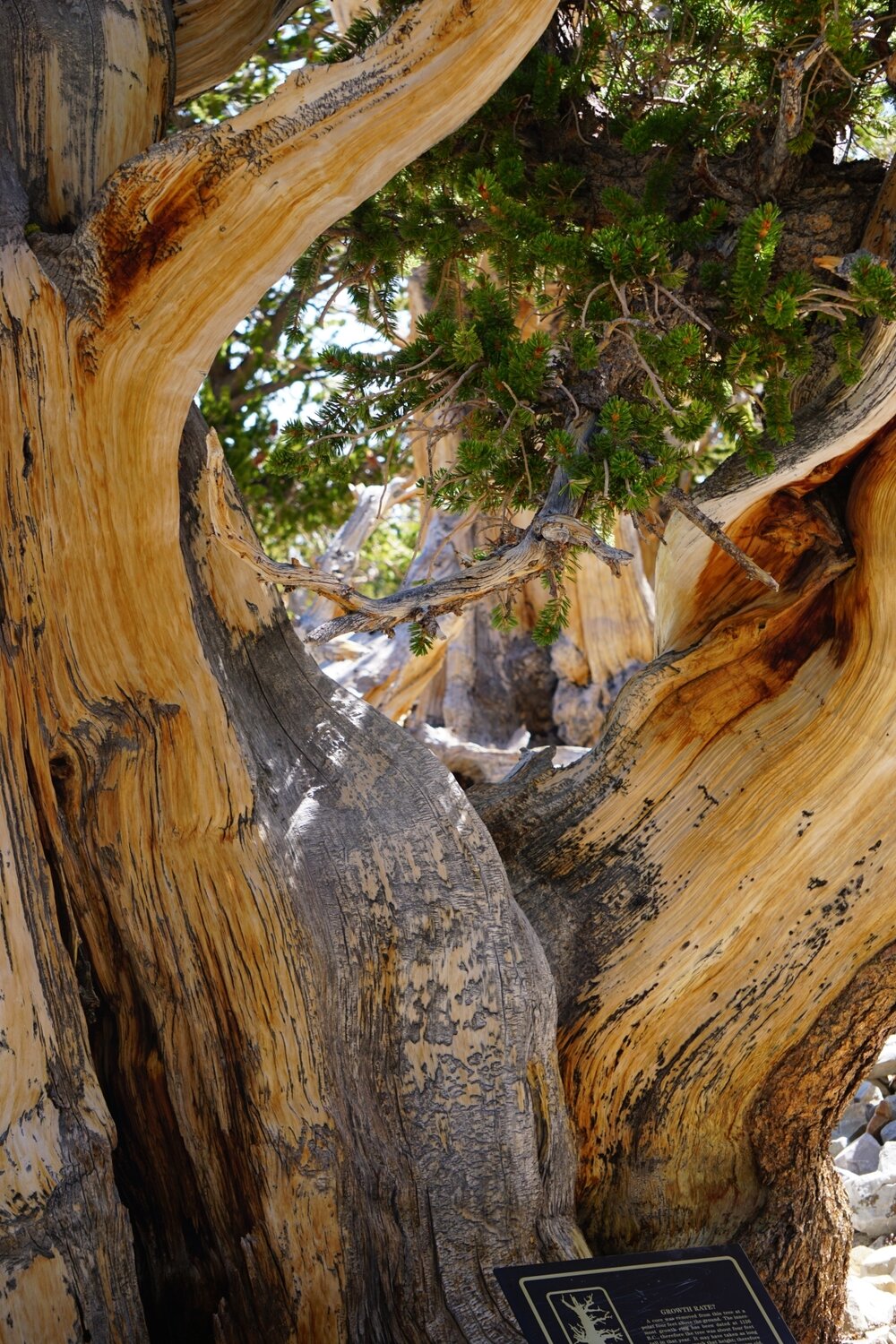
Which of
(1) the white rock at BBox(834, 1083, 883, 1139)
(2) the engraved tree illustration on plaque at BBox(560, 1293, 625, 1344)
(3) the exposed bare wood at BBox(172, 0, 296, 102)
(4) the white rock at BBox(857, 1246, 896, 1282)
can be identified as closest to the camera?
(2) the engraved tree illustration on plaque at BBox(560, 1293, 625, 1344)

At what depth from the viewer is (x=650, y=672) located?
3264mm

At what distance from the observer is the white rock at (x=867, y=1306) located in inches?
134

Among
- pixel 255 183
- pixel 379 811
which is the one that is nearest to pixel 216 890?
pixel 379 811

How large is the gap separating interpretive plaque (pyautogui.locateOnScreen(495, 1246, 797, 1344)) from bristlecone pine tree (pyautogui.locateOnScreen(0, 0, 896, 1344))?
301 mm

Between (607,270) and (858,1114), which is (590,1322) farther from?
(858,1114)

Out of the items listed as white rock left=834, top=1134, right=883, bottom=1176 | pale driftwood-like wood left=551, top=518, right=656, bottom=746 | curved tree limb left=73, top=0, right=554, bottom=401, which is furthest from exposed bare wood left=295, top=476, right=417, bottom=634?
curved tree limb left=73, top=0, right=554, bottom=401

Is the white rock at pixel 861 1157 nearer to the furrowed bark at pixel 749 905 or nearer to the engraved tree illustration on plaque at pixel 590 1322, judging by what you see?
the furrowed bark at pixel 749 905

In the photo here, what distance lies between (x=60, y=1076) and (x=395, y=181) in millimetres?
2343

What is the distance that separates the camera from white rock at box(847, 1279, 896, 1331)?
3.41 metres

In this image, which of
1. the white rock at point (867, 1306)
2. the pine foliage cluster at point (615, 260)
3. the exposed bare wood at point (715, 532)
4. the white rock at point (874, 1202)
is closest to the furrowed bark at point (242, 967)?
the pine foliage cluster at point (615, 260)

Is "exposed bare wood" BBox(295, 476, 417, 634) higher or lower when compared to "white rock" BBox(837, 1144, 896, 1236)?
higher

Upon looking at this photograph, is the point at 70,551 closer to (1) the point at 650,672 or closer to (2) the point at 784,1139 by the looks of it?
(1) the point at 650,672

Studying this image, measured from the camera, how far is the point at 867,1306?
3.52 meters

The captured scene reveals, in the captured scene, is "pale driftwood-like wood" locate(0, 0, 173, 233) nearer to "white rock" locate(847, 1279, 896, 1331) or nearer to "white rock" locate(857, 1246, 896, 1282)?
"white rock" locate(847, 1279, 896, 1331)
